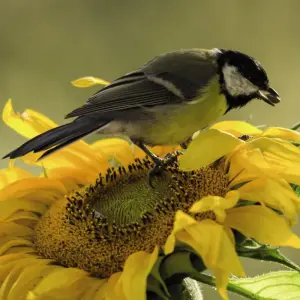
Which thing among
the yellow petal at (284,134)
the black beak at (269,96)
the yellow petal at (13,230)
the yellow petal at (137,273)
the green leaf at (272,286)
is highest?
the black beak at (269,96)

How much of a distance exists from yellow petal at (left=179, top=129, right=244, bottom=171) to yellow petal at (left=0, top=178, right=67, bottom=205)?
1.39ft

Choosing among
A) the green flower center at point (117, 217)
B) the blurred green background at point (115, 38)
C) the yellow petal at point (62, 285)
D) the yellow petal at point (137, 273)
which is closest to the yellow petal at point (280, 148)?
the green flower center at point (117, 217)

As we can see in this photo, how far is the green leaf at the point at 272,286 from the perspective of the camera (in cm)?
143

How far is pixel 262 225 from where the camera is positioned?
1.39m

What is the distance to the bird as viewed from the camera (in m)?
1.88

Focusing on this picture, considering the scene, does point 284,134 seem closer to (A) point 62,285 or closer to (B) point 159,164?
(B) point 159,164

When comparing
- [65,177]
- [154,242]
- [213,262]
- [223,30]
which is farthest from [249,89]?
[223,30]

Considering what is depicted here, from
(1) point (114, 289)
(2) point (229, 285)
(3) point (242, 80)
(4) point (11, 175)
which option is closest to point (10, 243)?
(4) point (11, 175)

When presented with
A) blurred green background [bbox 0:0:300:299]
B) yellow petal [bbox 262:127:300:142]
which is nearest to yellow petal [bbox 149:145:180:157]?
yellow petal [bbox 262:127:300:142]

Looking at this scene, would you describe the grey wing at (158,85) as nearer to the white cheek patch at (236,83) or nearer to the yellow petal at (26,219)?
the white cheek patch at (236,83)

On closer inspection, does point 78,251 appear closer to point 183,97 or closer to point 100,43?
point 183,97

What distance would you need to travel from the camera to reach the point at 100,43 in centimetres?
468

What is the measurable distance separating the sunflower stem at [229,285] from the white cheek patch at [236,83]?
574mm

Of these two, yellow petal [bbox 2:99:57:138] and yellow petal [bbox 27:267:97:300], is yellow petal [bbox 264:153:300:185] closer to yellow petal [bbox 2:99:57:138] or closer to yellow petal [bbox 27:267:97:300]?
yellow petal [bbox 27:267:97:300]
